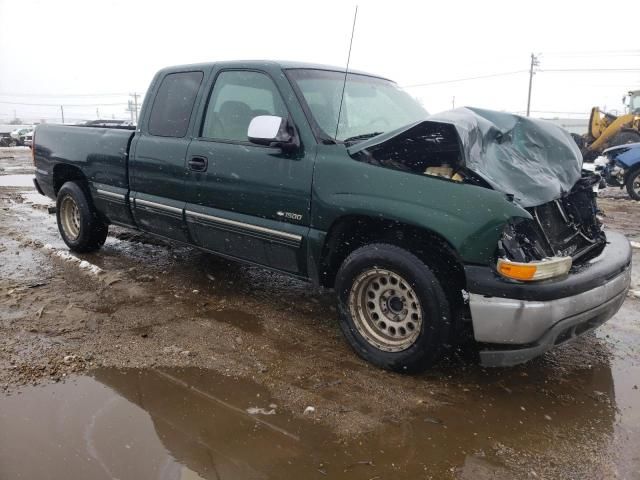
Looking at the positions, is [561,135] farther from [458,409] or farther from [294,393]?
[294,393]

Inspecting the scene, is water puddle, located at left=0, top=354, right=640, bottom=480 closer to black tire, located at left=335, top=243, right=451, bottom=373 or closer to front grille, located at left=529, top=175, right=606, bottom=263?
black tire, located at left=335, top=243, right=451, bottom=373

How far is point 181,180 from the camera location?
423 centimetres

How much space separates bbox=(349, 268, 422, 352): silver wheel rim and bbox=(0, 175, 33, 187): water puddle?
11290 millimetres

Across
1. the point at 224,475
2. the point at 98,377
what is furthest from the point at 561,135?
the point at 98,377

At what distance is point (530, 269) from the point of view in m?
2.72

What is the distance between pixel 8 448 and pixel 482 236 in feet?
8.41

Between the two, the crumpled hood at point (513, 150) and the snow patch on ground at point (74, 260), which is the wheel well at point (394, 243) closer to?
the crumpled hood at point (513, 150)

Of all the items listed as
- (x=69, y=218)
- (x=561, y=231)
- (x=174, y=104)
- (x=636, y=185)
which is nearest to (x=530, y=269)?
(x=561, y=231)

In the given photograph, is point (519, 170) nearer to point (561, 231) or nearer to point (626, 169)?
point (561, 231)

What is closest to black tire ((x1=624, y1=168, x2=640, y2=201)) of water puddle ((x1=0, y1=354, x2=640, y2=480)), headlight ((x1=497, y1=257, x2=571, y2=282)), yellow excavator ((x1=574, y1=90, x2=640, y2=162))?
yellow excavator ((x1=574, y1=90, x2=640, y2=162))

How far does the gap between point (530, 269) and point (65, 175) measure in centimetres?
512

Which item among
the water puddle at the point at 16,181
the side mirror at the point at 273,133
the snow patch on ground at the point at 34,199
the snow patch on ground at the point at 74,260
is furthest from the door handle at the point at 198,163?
the water puddle at the point at 16,181

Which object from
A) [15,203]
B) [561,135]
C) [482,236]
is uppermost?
[561,135]

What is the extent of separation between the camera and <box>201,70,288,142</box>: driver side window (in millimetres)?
3791
